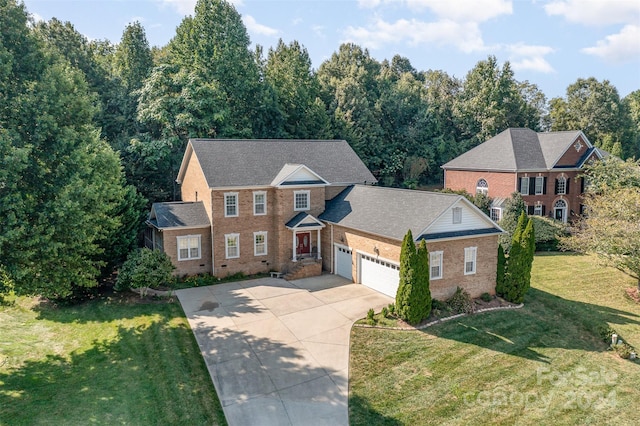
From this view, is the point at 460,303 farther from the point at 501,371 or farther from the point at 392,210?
the point at 392,210

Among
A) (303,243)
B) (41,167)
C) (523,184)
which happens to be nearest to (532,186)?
(523,184)

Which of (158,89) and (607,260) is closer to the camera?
(607,260)

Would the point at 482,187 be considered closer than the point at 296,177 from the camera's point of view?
No

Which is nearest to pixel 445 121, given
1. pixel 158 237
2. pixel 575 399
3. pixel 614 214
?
pixel 614 214

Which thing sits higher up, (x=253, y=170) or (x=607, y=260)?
(x=253, y=170)

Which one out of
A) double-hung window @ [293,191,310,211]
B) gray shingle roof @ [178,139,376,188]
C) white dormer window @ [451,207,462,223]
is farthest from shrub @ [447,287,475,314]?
gray shingle roof @ [178,139,376,188]

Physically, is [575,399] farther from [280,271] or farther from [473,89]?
[473,89]

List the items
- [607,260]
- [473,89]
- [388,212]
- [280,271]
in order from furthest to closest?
[473,89], [280,271], [607,260], [388,212]
